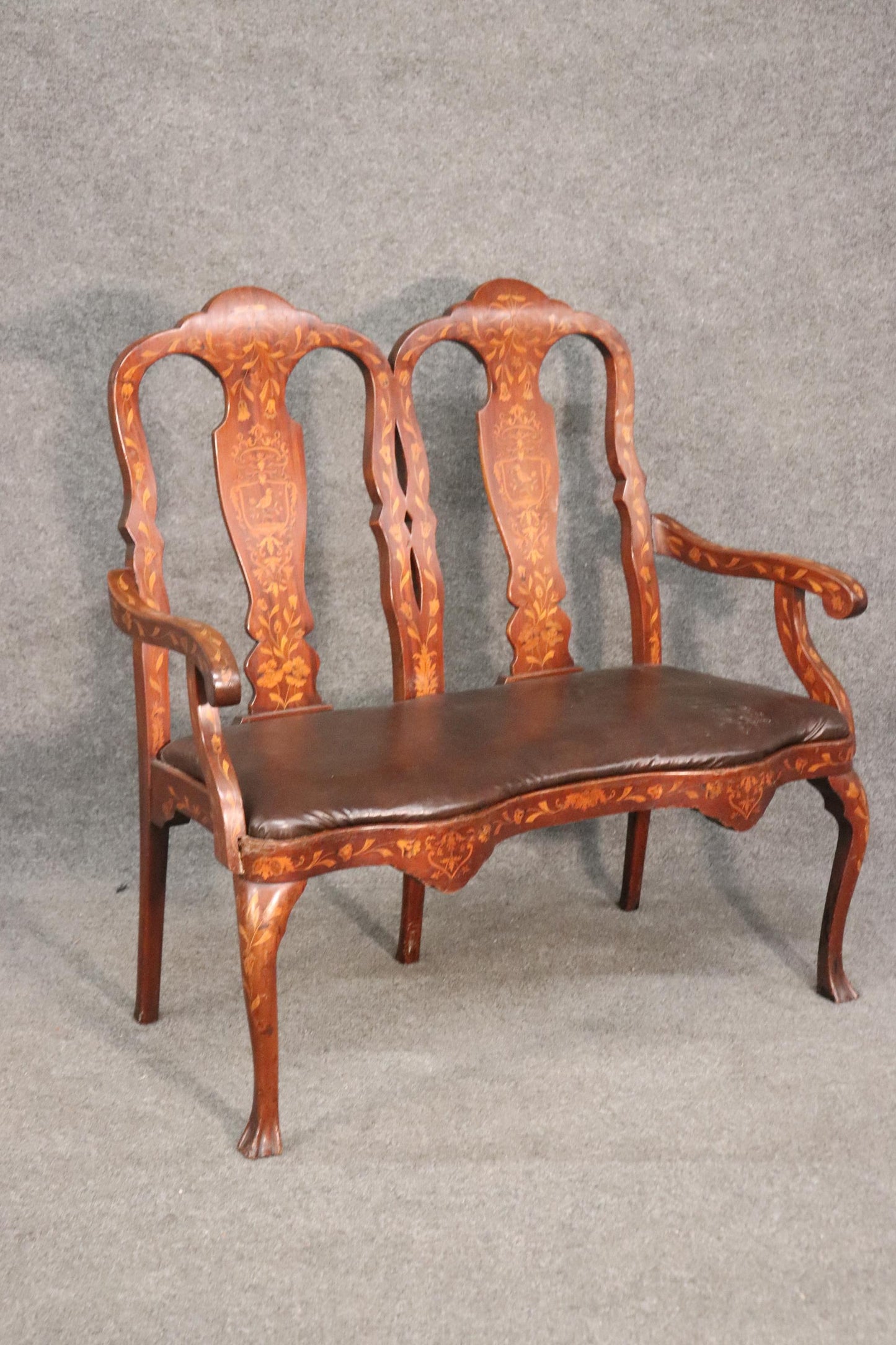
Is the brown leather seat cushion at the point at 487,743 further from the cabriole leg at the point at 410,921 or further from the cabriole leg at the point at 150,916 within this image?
the cabriole leg at the point at 410,921

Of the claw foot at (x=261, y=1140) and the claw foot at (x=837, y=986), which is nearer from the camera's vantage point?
the claw foot at (x=261, y=1140)

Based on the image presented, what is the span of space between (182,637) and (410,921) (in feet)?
2.61

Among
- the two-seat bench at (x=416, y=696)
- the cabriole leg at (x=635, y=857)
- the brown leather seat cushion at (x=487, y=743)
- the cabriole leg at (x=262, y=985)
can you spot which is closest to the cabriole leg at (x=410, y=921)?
the two-seat bench at (x=416, y=696)

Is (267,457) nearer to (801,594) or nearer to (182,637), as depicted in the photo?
(182,637)

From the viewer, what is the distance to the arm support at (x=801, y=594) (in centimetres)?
217

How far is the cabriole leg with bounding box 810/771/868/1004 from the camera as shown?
7.09 feet

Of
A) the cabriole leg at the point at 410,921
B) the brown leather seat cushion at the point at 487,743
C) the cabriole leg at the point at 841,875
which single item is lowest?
the cabriole leg at the point at 410,921

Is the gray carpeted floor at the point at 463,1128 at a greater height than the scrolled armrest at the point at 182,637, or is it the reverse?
the scrolled armrest at the point at 182,637

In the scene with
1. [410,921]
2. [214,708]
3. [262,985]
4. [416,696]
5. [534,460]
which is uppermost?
[534,460]

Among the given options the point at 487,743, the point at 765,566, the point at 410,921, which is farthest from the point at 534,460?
the point at 410,921

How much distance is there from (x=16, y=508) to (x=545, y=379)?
1066mm

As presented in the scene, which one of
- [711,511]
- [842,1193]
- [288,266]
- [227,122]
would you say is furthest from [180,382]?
[842,1193]

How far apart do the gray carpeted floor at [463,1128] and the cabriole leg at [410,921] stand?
0.12 feet

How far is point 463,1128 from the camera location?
1.82m
